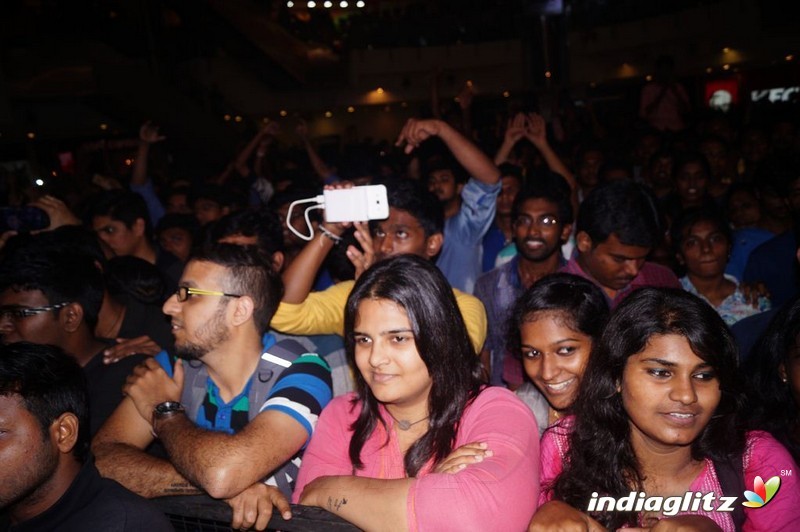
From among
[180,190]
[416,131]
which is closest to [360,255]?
[416,131]

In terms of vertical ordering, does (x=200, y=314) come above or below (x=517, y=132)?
below

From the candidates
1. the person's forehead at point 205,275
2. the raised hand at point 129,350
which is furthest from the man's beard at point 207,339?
the raised hand at point 129,350

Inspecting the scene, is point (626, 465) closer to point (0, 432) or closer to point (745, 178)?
point (0, 432)

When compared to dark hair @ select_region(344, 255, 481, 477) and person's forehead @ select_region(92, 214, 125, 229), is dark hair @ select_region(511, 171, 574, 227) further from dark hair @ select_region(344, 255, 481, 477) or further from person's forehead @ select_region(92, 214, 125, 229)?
person's forehead @ select_region(92, 214, 125, 229)

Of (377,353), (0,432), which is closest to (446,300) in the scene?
(377,353)

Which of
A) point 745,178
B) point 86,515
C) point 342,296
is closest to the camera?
point 86,515

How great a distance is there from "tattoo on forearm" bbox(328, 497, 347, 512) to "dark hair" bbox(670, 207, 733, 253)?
272 cm

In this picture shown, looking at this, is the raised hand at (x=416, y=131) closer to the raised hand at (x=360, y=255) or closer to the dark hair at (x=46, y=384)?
the raised hand at (x=360, y=255)

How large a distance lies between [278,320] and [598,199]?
182cm

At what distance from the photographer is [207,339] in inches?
86.0

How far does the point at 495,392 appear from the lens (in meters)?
1.81

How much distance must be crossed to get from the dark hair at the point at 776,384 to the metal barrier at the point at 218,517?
1.46m

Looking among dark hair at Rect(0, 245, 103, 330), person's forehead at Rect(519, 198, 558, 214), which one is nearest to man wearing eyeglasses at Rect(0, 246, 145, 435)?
dark hair at Rect(0, 245, 103, 330)

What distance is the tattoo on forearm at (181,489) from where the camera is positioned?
1.88 m
